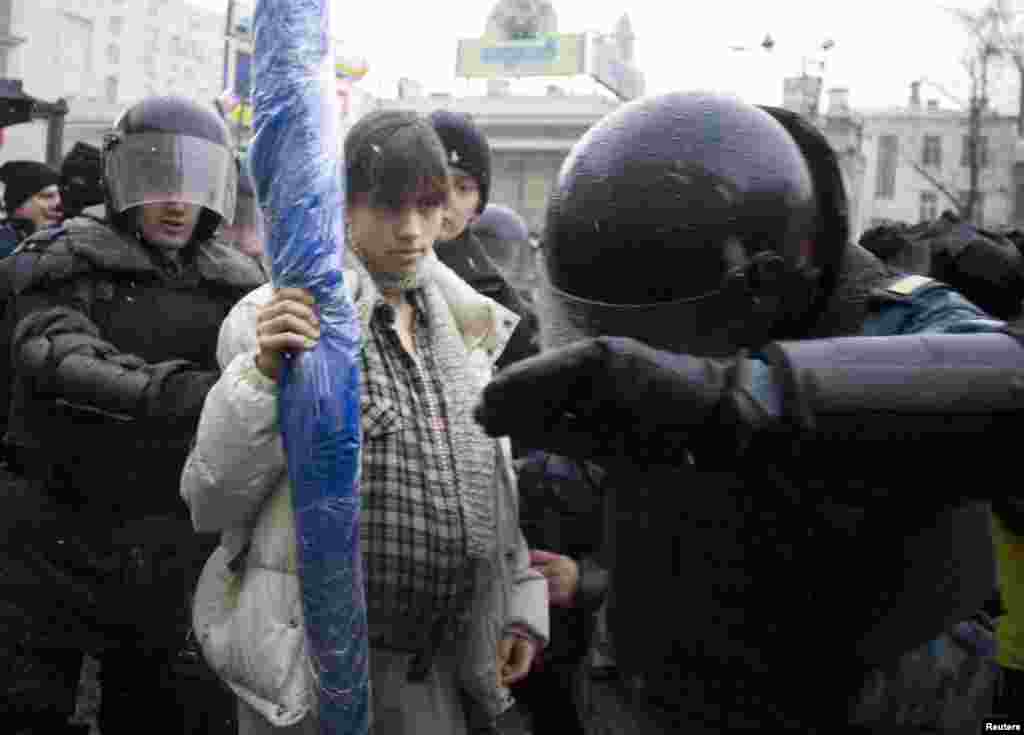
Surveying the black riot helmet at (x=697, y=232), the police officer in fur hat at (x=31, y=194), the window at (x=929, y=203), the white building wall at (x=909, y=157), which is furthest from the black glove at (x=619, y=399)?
the window at (x=929, y=203)

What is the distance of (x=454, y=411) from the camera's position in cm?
218

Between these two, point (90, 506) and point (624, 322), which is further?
point (90, 506)

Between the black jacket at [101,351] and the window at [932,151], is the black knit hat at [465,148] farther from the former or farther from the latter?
the window at [932,151]

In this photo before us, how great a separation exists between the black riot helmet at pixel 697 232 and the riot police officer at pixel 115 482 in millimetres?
1545

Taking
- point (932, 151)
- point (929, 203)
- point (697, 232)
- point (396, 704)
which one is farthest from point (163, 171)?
point (932, 151)

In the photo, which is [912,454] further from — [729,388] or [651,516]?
[651,516]

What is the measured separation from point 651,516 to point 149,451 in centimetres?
177

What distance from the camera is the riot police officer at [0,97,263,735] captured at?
2727 millimetres

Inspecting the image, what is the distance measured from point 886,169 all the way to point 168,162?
69146 mm

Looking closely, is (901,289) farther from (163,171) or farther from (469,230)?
(469,230)

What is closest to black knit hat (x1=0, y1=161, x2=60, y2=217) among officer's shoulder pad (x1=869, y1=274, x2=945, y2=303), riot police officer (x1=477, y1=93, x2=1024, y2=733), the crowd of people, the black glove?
the crowd of people

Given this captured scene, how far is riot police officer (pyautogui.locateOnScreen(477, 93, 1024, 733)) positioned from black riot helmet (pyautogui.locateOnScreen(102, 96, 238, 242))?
169cm

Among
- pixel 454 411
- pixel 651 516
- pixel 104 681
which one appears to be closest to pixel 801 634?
pixel 651 516

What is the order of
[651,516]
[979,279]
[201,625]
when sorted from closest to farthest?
[651,516], [201,625], [979,279]
